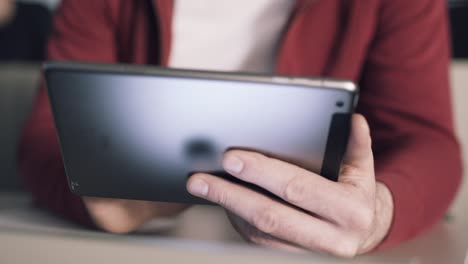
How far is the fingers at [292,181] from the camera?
0.38 metres

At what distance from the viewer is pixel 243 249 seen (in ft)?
1.08

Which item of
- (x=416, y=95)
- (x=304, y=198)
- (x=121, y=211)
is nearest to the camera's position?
(x=304, y=198)

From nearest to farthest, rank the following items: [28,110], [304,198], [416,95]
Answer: [304,198]
[416,95]
[28,110]

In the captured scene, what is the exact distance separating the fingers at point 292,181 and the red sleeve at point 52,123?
8.5 inches

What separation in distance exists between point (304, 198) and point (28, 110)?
2.74 feet

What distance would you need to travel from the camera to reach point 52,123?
686 mm

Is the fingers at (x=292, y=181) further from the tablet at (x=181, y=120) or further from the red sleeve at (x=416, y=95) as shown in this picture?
the red sleeve at (x=416, y=95)

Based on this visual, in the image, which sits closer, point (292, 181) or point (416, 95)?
point (292, 181)

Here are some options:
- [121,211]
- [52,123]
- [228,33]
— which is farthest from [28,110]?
[121,211]

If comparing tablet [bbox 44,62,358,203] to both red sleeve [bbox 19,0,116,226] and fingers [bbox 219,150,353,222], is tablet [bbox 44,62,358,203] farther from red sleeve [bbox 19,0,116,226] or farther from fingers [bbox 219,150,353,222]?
red sleeve [bbox 19,0,116,226]

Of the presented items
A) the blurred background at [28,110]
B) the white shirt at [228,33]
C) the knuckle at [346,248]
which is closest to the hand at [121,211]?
the blurred background at [28,110]

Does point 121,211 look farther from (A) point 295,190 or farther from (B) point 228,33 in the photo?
(B) point 228,33

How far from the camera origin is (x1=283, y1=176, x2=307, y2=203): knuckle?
1.26ft

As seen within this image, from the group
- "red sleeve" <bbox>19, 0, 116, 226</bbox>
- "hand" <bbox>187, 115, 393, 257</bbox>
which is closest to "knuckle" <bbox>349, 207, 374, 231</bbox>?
"hand" <bbox>187, 115, 393, 257</bbox>
